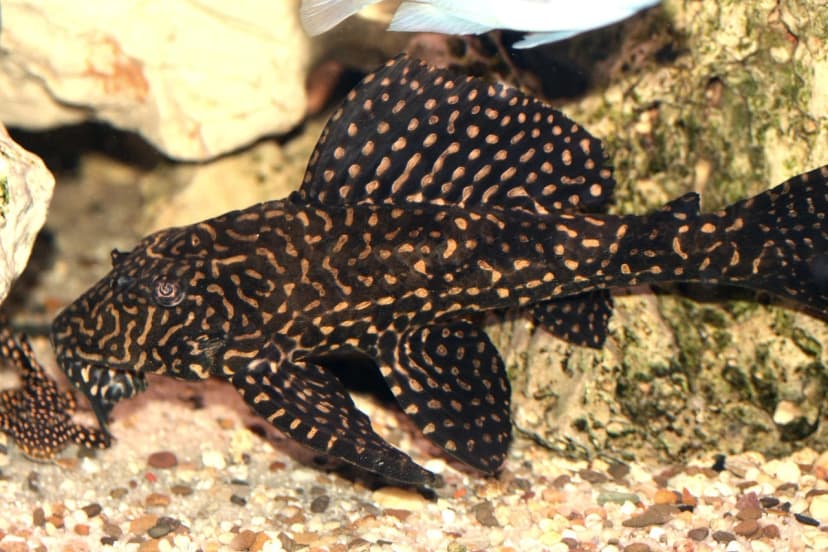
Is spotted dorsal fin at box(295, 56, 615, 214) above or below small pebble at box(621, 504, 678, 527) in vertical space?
above

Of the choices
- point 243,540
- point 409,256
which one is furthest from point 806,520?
point 243,540

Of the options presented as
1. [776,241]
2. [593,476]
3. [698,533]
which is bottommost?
[593,476]

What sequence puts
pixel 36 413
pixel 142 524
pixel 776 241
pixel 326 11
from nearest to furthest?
pixel 326 11, pixel 776 241, pixel 142 524, pixel 36 413

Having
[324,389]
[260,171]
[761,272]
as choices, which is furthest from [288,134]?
[761,272]

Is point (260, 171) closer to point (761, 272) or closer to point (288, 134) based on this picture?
point (288, 134)

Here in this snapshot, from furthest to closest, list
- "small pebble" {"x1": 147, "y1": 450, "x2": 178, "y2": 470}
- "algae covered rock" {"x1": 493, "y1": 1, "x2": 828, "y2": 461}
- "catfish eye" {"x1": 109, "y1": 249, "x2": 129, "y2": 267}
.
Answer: "small pebble" {"x1": 147, "y1": 450, "x2": 178, "y2": 470} < "algae covered rock" {"x1": 493, "y1": 1, "x2": 828, "y2": 461} < "catfish eye" {"x1": 109, "y1": 249, "x2": 129, "y2": 267}

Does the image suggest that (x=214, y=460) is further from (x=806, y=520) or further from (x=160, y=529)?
(x=806, y=520)

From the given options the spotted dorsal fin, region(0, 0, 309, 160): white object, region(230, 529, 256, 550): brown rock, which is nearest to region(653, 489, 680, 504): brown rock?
the spotted dorsal fin

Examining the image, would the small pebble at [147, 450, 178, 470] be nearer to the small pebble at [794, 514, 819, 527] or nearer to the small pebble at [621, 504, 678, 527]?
the small pebble at [621, 504, 678, 527]
